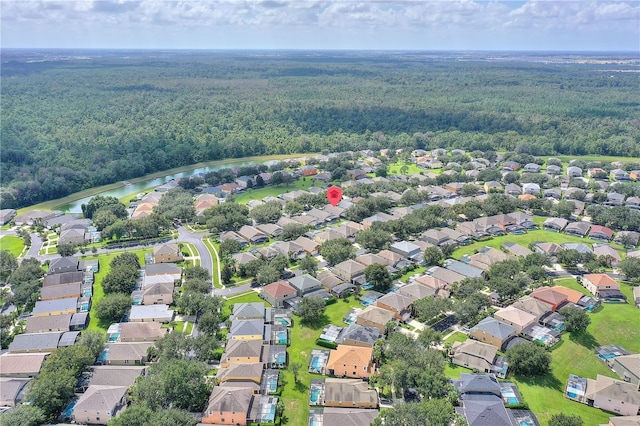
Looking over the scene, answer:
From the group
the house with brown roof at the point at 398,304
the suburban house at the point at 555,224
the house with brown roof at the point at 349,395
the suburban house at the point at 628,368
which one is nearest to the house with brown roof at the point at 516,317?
the suburban house at the point at 628,368

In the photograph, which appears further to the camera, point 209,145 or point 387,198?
point 209,145

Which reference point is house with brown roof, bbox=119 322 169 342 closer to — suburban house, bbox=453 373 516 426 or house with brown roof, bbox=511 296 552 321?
suburban house, bbox=453 373 516 426

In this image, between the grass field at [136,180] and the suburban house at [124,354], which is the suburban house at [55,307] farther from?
the grass field at [136,180]

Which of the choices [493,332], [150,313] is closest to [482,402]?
[493,332]

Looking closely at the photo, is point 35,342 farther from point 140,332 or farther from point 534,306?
point 534,306

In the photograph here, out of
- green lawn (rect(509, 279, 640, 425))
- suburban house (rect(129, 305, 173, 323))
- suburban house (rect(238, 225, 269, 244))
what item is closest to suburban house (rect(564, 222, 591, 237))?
green lawn (rect(509, 279, 640, 425))

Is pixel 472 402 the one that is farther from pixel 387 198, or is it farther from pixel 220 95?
pixel 220 95

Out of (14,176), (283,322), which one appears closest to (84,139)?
(14,176)
